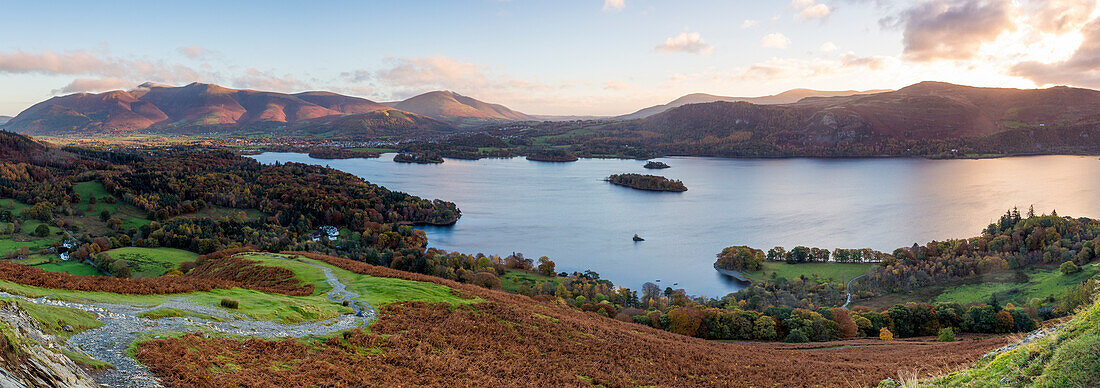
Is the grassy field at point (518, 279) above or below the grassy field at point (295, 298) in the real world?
below

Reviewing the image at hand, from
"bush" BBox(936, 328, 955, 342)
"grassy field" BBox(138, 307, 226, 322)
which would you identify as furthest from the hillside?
"bush" BBox(936, 328, 955, 342)

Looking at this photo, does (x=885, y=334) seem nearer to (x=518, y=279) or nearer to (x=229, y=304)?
(x=518, y=279)

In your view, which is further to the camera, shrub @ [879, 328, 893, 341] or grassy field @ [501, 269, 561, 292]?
grassy field @ [501, 269, 561, 292]

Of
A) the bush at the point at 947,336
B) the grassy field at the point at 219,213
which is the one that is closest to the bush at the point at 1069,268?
the bush at the point at 947,336

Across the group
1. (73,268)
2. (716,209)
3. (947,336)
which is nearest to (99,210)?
(73,268)

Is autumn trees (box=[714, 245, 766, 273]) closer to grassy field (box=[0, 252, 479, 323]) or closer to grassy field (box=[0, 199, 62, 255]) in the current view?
grassy field (box=[0, 252, 479, 323])

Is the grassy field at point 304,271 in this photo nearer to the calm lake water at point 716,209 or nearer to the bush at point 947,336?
the bush at point 947,336
